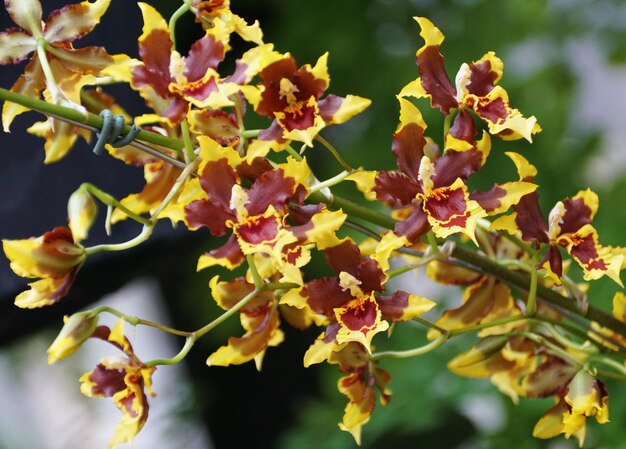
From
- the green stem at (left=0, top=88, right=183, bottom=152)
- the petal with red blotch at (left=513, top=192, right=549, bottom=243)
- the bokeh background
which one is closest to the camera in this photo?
the green stem at (left=0, top=88, right=183, bottom=152)

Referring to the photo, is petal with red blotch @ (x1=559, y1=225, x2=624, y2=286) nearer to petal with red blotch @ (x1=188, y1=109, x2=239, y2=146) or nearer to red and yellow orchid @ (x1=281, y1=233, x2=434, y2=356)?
red and yellow orchid @ (x1=281, y1=233, x2=434, y2=356)

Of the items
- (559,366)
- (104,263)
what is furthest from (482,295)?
(104,263)

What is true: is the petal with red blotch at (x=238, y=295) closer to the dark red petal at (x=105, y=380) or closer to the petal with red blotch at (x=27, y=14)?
the dark red petal at (x=105, y=380)

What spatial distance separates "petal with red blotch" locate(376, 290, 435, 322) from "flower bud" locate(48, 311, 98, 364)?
0.19m

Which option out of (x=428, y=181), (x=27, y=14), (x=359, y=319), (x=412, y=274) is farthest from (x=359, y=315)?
(x=412, y=274)

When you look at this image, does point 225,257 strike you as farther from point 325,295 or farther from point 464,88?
point 464,88

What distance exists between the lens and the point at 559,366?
75cm

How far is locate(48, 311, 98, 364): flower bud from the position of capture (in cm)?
61

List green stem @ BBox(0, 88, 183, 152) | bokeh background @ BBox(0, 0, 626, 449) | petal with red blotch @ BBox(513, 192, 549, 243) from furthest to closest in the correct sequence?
bokeh background @ BBox(0, 0, 626, 449) → petal with red blotch @ BBox(513, 192, 549, 243) → green stem @ BBox(0, 88, 183, 152)

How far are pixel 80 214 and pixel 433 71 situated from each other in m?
0.26


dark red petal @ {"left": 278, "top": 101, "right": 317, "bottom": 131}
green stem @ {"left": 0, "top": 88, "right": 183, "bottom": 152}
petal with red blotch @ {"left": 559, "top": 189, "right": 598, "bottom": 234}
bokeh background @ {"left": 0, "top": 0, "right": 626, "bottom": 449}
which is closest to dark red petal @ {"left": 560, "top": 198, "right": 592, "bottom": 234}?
petal with red blotch @ {"left": 559, "top": 189, "right": 598, "bottom": 234}

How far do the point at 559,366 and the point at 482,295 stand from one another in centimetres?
8

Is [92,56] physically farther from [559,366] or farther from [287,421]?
[287,421]

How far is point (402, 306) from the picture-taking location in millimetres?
656
